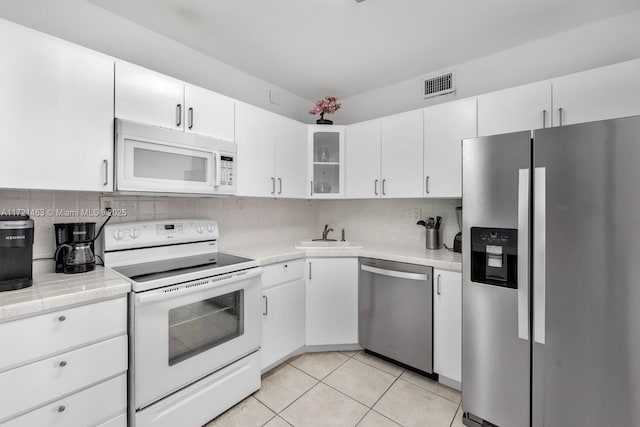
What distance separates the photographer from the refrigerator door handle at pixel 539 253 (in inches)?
54.2

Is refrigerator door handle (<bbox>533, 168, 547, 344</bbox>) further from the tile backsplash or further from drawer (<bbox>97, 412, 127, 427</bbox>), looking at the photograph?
drawer (<bbox>97, 412, 127, 427</bbox>)

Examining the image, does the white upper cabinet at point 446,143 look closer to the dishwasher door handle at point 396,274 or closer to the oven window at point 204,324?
the dishwasher door handle at point 396,274

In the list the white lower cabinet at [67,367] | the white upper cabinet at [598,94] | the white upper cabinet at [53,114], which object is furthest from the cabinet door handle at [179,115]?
the white upper cabinet at [598,94]

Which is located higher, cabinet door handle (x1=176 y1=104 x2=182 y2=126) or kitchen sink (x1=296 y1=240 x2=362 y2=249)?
cabinet door handle (x1=176 y1=104 x2=182 y2=126)

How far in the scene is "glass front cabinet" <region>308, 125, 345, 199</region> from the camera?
2.82m

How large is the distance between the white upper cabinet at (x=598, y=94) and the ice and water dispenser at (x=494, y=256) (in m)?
0.91

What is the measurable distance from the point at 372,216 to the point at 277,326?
1.50m

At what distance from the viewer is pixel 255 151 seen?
7.61 ft

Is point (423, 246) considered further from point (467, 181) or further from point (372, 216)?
point (467, 181)

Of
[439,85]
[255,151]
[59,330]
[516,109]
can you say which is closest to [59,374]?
[59,330]

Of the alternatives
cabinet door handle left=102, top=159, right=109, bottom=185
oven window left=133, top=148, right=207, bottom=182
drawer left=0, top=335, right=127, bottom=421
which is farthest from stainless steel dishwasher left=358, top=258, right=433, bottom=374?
cabinet door handle left=102, top=159, right=109, bottom=185

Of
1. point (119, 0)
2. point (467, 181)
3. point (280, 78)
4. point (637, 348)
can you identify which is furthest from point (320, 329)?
point (119, 0)

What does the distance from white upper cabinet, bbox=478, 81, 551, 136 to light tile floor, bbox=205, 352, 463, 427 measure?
1.91m

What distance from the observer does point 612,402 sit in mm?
1246
